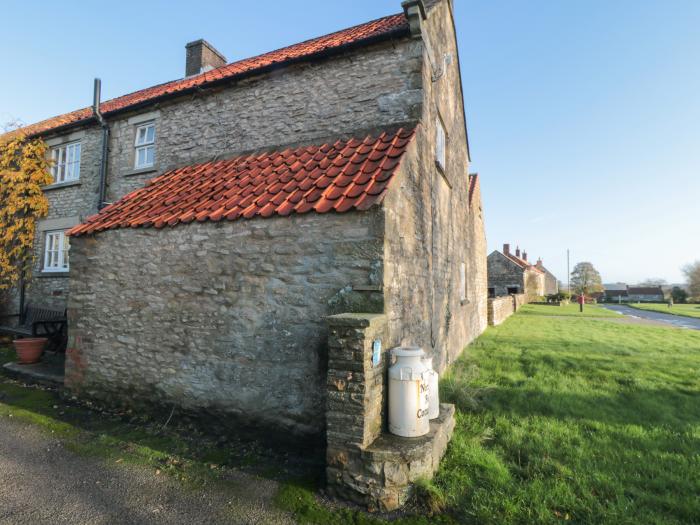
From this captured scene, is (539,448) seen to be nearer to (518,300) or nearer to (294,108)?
(294,108)

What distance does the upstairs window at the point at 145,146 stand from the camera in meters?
9.63

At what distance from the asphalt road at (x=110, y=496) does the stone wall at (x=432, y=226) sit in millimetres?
2451

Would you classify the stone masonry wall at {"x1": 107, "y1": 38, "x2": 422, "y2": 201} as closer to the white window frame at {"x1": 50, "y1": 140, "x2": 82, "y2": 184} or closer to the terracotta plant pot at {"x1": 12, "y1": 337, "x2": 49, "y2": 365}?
the white window frame at {"x1": 50, "y1": 140, "x2": 82, "y2": 184}

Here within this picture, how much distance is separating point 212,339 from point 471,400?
4450mm

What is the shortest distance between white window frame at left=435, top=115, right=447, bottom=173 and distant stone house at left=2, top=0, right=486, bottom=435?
103 millimetres

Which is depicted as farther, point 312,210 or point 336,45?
point 336,45

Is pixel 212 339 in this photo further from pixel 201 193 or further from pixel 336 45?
pixel 336 45

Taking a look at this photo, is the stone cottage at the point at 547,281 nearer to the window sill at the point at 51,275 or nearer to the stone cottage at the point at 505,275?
the stone cottage at the point at 505,275

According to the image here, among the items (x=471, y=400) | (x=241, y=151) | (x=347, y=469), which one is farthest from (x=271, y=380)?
(x=241, y=151)

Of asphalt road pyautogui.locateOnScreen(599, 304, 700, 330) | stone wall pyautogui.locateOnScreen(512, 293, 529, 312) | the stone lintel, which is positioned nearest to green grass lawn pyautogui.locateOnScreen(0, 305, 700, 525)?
the stone lintel

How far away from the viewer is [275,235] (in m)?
5.04

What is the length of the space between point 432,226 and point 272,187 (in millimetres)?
3347

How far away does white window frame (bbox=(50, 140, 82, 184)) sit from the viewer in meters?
11.4

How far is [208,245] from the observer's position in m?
5.51
